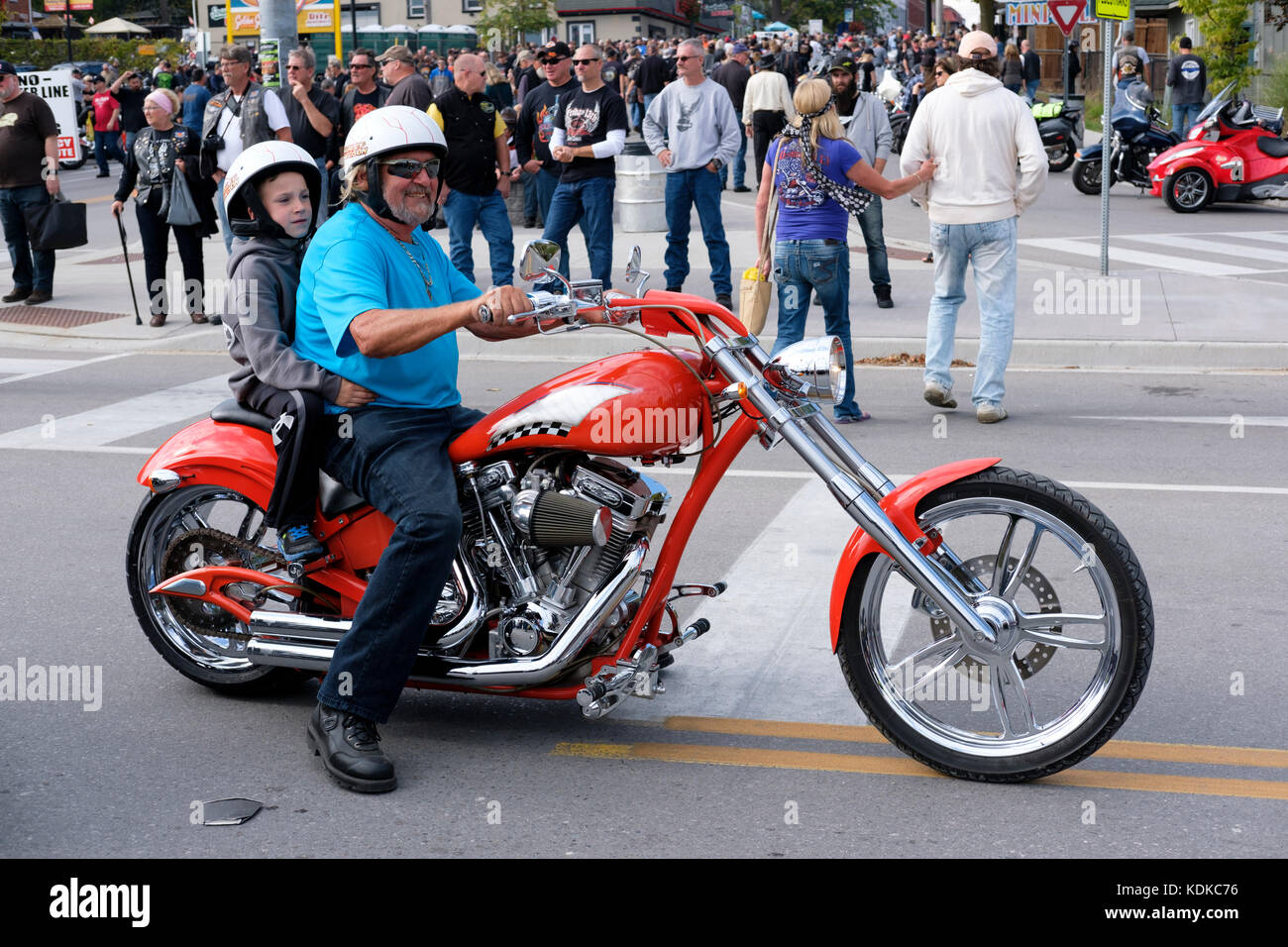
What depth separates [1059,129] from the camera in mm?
22719

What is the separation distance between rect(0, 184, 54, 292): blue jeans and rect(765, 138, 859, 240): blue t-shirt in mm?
7866

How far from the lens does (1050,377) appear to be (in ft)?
33.4

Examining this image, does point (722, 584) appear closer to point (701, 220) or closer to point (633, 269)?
point (633, 269)

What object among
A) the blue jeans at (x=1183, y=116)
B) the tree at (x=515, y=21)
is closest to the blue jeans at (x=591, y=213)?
the blue jeans at (x=1183, y=116)

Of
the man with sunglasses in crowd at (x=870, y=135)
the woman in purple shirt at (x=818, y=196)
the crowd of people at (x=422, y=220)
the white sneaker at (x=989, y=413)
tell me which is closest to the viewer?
the crowd of people at (x=422, y=220)

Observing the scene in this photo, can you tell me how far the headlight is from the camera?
3.84 meters

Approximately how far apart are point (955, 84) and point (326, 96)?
23.0 feet

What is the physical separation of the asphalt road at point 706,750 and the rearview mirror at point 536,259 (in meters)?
1.37

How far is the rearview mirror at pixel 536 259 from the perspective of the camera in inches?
145

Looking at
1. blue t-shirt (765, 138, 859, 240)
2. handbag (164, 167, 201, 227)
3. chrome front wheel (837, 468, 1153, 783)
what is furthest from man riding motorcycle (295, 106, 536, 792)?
handbag (164, 167, 201, 227)

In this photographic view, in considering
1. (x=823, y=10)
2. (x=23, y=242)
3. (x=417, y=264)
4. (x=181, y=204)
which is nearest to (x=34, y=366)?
(x=181, y=204)

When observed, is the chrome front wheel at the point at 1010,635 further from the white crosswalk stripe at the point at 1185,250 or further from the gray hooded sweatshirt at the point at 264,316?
the white crosswalk stripe at the point at 1185,250

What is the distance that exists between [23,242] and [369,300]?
36.2 ft

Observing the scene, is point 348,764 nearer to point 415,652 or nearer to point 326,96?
point 415,652
